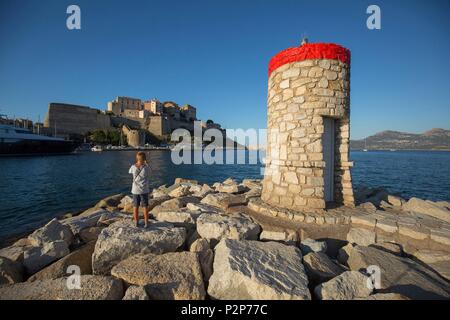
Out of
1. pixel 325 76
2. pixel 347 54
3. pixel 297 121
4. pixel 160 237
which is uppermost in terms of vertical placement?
pixel 347 54

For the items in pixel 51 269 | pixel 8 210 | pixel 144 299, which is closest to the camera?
pixel 144 299

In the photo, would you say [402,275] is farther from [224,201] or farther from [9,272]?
[9,272]

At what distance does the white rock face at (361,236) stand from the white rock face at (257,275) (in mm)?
1829

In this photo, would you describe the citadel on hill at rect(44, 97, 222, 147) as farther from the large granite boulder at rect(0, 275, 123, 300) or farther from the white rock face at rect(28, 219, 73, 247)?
the large granite boulder at rect(0, 275, 123, 300)

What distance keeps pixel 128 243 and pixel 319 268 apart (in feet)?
10.6

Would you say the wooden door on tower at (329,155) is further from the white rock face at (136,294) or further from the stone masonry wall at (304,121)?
the white rock face at (136,294)

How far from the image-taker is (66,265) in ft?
10.9

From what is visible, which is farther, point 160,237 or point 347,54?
point 347,54

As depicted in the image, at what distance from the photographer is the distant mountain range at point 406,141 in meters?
129

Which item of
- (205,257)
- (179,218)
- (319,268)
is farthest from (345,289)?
(179,218)

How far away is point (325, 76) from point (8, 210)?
52.3ft

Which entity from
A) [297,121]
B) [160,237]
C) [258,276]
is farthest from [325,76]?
[160,237]

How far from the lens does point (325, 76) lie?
17.1 feet
